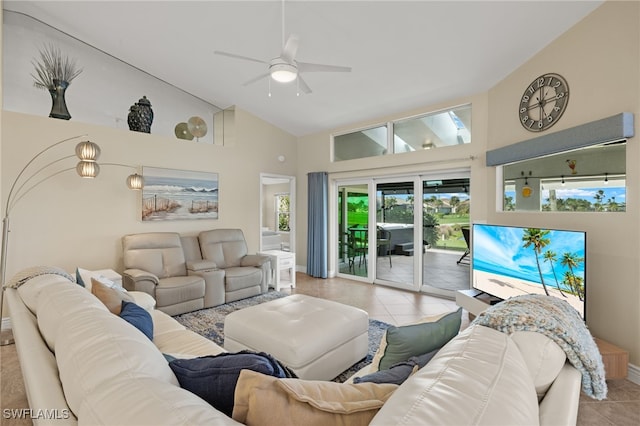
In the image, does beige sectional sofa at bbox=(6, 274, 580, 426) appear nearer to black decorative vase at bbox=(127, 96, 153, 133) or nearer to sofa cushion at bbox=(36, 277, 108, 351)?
sofa cushion at bbox=(36, 277, 108, 351)

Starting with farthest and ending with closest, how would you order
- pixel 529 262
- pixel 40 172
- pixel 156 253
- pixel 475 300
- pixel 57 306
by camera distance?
pixel 156 253 < pixel 40 172 < pixel 475 300 < pixel 529 262 < pixel 57 306

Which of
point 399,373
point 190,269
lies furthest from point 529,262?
point 190,269

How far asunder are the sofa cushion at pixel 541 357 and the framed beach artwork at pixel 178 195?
4620 mm

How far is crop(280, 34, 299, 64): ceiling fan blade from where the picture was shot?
7.45 feet

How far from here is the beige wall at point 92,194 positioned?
11.3ft

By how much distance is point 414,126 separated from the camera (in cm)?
488

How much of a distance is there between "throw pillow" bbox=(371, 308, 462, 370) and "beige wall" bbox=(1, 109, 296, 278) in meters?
4.09

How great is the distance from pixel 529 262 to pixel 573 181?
0.91 metres

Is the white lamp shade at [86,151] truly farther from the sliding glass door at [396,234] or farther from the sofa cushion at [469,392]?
the sliding glass door at [396,234]

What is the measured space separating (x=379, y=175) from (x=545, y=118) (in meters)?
2.50

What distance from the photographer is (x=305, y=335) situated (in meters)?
2.15

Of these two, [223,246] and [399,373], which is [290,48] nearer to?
[399,373]

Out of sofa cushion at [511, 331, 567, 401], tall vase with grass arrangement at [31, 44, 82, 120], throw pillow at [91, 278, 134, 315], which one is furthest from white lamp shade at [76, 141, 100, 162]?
sofa cushion at [511, 331, 567, 401]

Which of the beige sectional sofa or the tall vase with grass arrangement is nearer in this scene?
the beige sectional sofa
